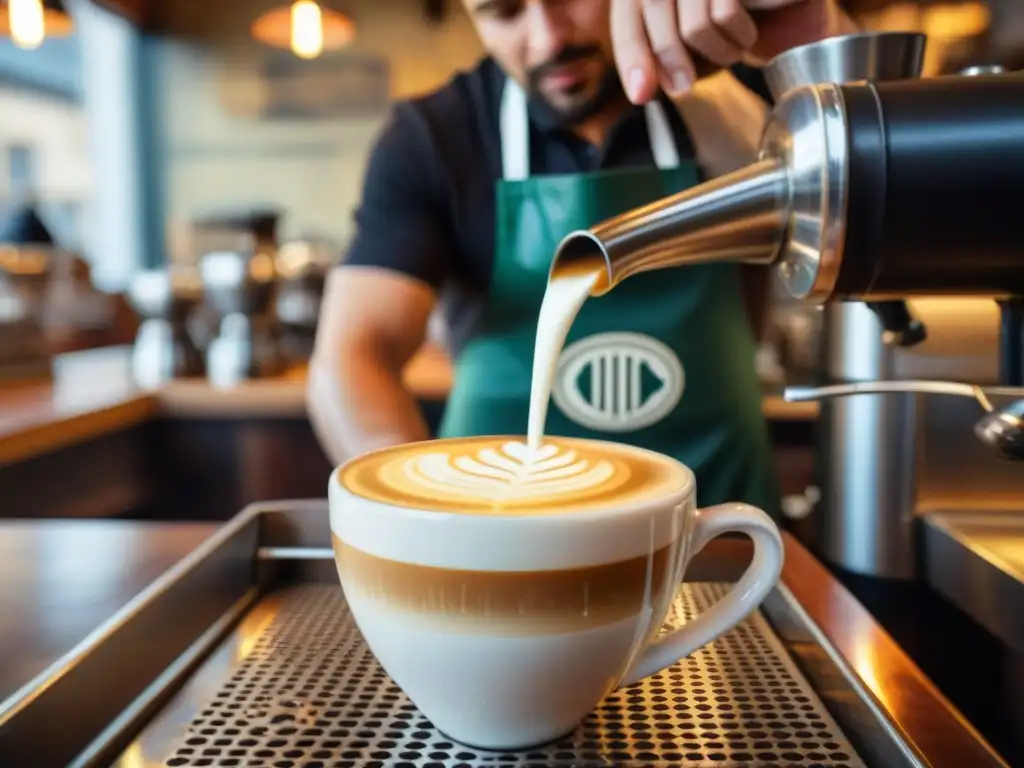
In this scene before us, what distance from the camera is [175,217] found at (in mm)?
3189

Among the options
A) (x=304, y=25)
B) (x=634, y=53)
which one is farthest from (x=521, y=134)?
(x=304, y=25)

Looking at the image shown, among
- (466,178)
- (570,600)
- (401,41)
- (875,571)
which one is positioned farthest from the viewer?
(401,41)

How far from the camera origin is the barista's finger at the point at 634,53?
667 mm

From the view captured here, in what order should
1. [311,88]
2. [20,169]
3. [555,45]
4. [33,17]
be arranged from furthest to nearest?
[311,88]
[20,169]
[33,17]
[555,45]

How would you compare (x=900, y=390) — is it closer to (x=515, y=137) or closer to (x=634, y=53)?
(x=634, y=53)

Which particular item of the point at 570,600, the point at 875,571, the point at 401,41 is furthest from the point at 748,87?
the point at 401,41

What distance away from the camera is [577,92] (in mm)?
1074

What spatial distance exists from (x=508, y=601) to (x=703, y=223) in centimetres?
22

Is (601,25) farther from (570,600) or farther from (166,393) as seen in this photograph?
(166,393)

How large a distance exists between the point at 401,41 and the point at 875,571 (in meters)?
2.78

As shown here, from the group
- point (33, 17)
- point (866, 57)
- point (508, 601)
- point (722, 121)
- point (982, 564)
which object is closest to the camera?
point (508, 601)

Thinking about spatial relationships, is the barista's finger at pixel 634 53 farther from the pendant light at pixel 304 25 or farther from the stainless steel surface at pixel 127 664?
the pendant light at pixel 304 25

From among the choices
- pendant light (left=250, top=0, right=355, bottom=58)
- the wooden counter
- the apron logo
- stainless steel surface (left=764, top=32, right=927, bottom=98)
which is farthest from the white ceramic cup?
pendant light (left=250, top=0, right=355, bottom=58)

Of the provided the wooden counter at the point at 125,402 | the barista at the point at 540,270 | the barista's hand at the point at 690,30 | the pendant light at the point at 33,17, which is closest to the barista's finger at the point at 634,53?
the barista's hand at the point at 690,30
